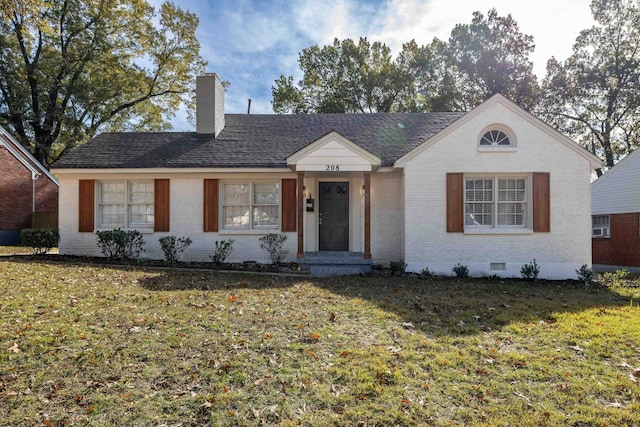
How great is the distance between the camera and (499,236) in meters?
10.2

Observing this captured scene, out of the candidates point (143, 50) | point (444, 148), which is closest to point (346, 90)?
point (143, 50)

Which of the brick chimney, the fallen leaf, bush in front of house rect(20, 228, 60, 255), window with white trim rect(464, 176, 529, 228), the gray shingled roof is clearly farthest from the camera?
the brick chimney

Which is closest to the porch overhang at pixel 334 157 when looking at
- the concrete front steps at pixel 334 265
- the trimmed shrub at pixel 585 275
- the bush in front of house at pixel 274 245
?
the bush in front of house at pixel 274 245

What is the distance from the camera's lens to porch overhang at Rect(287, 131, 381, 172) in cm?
1033

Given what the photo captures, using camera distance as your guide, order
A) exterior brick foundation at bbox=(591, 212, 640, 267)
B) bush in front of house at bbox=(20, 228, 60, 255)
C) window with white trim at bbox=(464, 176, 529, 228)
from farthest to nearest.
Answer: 1. exterior brick foundation at bbox=(591, 212, 640, 267)
2. bush in front of house at bbox=(20, 228, 60, 255)
3. window with white trim at bbox=(464, 176, 529, 228)

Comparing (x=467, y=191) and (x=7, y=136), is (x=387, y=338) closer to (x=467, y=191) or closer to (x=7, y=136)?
(x=467, y=191)

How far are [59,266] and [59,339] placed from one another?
6.84 meters

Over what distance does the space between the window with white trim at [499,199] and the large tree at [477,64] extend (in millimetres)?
21251

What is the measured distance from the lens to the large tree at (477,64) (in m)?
29.9

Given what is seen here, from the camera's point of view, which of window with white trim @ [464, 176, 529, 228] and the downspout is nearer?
window with white trim @ [464, 176, 529, 228]

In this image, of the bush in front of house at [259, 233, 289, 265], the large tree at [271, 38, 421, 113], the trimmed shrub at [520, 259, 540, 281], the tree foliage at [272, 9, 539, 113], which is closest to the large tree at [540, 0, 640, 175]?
the tree foliage at [272, 9, 539, 113]

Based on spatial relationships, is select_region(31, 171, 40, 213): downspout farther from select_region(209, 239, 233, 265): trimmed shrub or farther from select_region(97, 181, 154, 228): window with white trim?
select_region(209, 239, 233, 265): trimmed shrub

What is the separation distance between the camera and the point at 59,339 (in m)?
4.32

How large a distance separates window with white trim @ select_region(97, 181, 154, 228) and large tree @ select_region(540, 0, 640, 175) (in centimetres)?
3050
